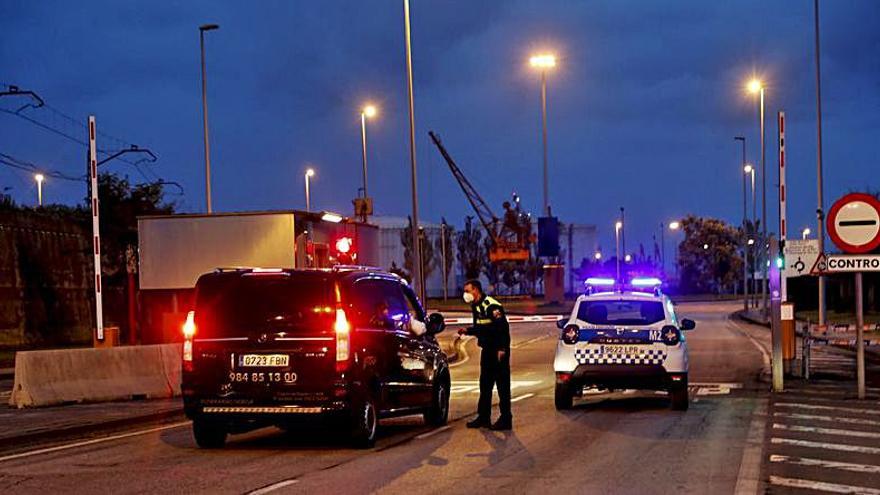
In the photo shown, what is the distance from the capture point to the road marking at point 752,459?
32.9ft

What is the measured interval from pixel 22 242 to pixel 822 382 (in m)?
35.4

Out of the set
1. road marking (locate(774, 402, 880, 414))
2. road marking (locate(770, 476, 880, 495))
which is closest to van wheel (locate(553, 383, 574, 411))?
road marking (locate(774, 402, 880, 414))

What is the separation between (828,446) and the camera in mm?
12797

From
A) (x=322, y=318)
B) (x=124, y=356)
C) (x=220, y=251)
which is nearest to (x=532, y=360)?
(x=220, y=251)

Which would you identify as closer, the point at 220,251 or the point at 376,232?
the point at 220,251

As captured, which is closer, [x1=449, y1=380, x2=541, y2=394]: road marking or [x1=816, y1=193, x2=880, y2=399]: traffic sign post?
[x1=816, y1=193, x2=880, y2=399]: traffic sign post

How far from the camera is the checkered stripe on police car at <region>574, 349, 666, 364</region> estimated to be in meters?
16.5

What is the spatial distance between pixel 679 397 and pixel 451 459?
18.2 ft

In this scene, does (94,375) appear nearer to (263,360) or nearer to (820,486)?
(263,360)

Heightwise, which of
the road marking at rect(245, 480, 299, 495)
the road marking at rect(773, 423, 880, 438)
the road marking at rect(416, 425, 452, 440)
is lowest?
the road marking at rect(773, 423, 880, 438)

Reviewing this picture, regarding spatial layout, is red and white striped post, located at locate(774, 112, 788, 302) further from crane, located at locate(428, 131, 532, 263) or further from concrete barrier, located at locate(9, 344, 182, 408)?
crane, located at locate(428, 131, 532, 263)

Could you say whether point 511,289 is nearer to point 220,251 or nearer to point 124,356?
point 220,251

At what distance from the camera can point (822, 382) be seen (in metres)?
21.8

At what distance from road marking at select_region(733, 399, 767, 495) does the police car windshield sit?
1.89m
